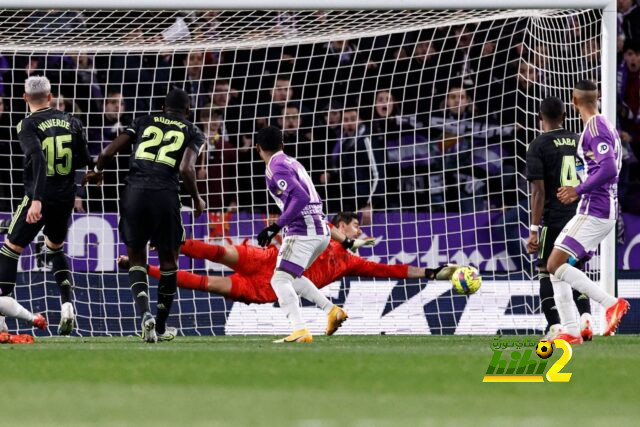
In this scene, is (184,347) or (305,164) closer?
(184,347)

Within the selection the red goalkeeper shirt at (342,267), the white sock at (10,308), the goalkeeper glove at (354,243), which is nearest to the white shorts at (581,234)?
the goalkeeper glove at (354,243)

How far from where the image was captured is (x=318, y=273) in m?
12.7

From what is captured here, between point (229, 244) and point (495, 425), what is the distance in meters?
8.94

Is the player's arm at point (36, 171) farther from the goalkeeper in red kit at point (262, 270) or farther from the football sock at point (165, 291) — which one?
the goalkeeper in red kit at point (262, 270)

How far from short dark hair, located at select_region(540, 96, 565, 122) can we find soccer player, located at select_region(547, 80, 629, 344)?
377 millimetres

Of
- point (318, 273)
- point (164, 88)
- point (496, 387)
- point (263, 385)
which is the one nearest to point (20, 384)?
point (263, 385)

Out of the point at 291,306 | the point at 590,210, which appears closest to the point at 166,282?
the point at 291,306

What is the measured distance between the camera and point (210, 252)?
12.5m

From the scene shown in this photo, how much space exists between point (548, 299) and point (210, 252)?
3.22m

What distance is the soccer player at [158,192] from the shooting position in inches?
408

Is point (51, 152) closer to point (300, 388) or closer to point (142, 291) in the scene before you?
point (142, 291)

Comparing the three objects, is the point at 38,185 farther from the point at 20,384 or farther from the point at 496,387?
the point at 496,387

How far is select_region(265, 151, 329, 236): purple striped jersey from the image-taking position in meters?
10.5

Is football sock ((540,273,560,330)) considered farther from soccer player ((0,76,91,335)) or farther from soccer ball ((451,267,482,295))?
soccer player ((0,76,91,335))
